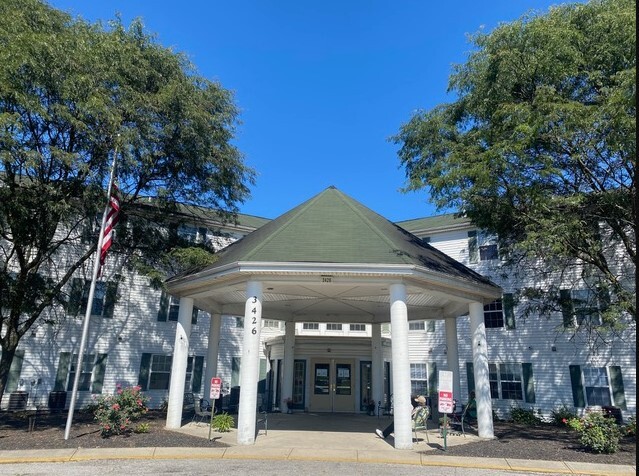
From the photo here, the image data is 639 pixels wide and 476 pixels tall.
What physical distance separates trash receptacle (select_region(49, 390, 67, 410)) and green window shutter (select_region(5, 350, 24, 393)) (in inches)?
60.5

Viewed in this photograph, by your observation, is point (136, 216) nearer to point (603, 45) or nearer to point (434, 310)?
point (434, 310)

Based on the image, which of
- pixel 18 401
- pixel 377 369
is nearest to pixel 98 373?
pixel 18 401

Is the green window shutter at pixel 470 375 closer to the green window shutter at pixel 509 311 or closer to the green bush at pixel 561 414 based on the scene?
the green window shutter at pixel 509 311

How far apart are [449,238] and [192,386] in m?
16.2

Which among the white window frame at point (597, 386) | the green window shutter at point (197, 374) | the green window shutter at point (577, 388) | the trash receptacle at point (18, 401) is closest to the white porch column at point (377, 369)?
the green window shutter at point (577, 388)

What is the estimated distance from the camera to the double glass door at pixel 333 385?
69.9ft

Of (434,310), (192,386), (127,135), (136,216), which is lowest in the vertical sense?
(192,386)

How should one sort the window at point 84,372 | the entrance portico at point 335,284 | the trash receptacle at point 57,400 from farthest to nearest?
the window at point 84,372 < the trash receptacle at point 57,400 < the entrance portico at point 335,284

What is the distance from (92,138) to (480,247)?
19.2m

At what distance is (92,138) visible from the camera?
13.3 meters

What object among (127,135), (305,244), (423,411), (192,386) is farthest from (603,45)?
(192,386)

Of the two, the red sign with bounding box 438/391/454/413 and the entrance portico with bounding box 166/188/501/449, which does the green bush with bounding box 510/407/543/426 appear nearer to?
the entrance portico with bounding box 166/188/501/449

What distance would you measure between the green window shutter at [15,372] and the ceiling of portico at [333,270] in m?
9.79

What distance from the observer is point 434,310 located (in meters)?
18.1
